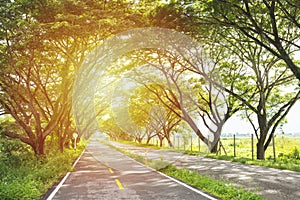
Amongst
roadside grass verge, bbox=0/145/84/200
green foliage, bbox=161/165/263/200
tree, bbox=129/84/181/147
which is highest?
tree, bbox=129/84/181/147

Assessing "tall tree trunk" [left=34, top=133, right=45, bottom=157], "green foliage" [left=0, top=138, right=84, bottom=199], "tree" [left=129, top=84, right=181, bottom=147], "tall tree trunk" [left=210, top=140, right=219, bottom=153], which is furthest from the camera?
"tree" [left=129, top=84, right=181, bottom=147]

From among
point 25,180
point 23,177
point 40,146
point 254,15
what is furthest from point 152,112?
point 25,180

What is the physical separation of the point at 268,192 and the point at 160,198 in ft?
11.0

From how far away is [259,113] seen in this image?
23.4m

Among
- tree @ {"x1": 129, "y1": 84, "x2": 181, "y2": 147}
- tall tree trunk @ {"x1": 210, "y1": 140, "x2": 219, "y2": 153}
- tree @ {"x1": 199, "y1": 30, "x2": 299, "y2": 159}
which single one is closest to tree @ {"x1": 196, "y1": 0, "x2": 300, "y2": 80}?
tree @ {"x1": 199, "y1": 30, "x2": 299, "y2": 159}

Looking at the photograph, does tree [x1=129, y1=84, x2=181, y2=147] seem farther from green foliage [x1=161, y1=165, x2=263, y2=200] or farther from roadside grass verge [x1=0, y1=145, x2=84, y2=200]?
green foliage [x1=161, y1=165, x2=263, y2=200]

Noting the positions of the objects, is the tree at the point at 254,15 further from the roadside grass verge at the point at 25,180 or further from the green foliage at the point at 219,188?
the roadside grass verge at the point at 25,180

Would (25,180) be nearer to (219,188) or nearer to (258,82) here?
(219,188)

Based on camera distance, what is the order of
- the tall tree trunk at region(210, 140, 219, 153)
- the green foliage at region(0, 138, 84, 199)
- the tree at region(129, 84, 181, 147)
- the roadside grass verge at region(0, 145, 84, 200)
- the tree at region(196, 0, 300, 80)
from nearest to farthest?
the roadside grass verge at region(0, 145, 84, 200), the green foliage at region(0, 138, 84, 199), the tree at region(196, 0, 300, 80), the tall tree trunk at region(210, 140, 219, 153), the tree at region(129, 84, 181, 147)

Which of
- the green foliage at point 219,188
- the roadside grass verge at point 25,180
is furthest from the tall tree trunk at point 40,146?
the green foliage at point 219,188

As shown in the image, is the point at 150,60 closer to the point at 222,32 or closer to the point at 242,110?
the point at 222,32

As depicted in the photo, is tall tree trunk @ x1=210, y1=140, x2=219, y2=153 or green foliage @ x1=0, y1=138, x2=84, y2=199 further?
tall tree trunk @ x1=210, y1=140, x2=219, y2=153

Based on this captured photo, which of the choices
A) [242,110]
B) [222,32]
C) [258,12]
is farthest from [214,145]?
[258,12]

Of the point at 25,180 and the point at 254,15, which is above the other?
the point at 254,15
